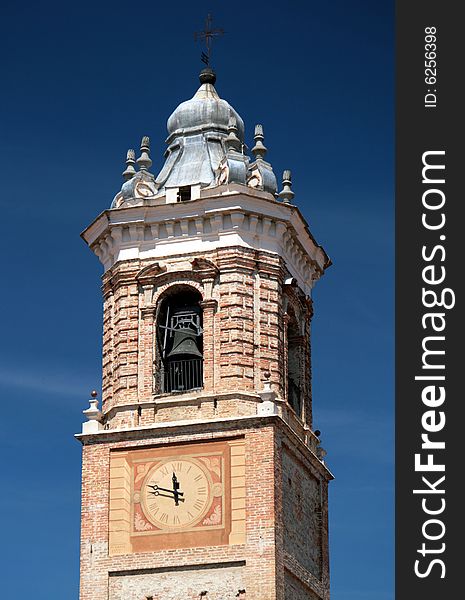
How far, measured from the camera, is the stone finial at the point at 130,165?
4547 centimetres

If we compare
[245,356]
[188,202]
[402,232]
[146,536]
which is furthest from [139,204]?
[402,232]

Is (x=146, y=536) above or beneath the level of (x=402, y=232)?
beneath

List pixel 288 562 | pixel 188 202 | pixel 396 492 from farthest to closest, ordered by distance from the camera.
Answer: pixel 188 202 → pixel 288 562 → pixel 396 492

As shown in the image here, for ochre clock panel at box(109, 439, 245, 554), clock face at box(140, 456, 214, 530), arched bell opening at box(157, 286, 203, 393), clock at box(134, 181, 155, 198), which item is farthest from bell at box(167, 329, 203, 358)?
clock at box(134, 181, 155, 198)

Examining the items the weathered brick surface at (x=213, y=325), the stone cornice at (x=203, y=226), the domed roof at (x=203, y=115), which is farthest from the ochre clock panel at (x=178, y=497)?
the domed roof at (x=203, y=115)

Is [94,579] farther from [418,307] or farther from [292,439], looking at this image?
[418,307]

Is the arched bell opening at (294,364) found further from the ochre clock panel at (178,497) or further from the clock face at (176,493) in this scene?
the clock face at (176,493)

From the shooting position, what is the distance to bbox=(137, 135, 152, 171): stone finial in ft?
150

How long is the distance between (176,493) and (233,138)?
936 cm

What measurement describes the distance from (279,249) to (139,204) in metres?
3.62

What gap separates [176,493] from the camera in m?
41.4

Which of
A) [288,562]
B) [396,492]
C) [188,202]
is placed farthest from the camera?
[188,202]

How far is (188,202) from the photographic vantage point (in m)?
43.8

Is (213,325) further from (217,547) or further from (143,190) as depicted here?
(217,547)
